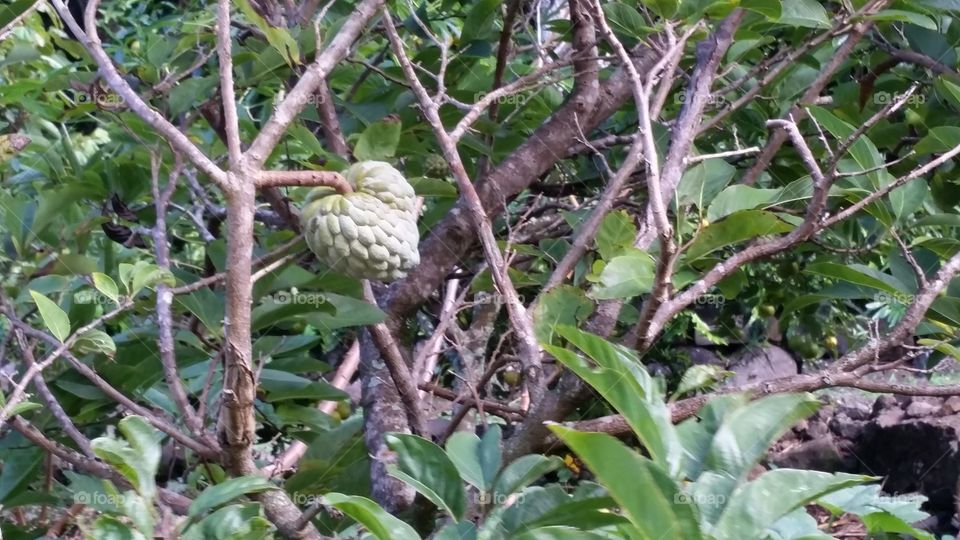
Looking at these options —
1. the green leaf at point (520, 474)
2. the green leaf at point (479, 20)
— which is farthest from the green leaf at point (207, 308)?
the green leaf at point (479, 20)

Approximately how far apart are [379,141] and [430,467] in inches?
19.7

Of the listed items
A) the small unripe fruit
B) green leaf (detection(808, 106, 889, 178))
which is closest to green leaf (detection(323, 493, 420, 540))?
green leaf (detection(808, 106, 889, 178))

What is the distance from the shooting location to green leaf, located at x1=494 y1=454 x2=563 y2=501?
2.31 feet

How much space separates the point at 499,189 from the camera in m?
1.34

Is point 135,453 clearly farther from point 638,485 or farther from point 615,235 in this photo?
point 615,235

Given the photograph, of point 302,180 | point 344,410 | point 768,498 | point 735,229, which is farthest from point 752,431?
point 344,410

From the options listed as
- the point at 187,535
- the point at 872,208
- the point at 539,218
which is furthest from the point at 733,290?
the point at 187,535

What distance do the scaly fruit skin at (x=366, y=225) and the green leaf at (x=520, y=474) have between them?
303mm

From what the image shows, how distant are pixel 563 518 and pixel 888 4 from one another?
851 mm

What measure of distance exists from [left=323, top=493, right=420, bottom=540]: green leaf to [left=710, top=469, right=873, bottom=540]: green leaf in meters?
0.20

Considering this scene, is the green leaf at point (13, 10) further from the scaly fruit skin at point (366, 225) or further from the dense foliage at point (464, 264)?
the scaly fruit skin at point (366, 225)

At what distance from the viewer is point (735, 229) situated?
0.86 m

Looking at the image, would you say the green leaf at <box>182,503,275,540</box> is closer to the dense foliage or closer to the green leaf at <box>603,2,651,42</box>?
the dense foliage

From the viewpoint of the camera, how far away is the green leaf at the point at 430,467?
71 cm
